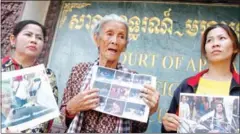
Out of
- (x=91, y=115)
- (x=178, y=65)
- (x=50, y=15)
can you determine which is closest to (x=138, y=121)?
(x=91, y=115)

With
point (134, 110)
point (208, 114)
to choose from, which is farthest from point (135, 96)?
point (208, 114)

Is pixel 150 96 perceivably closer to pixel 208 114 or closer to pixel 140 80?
pixel 140 80

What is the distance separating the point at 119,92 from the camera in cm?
150

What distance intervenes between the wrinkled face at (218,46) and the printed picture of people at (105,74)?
40cm

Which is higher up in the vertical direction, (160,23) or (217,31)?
(160,23)

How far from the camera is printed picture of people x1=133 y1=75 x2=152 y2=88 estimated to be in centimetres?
151

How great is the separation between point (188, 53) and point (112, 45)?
106 cm

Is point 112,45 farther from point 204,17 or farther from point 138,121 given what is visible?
point 204,17

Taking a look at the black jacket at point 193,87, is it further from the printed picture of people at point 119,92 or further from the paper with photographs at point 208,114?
the printed picture of people at point 119,92

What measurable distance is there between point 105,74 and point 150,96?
0.21m

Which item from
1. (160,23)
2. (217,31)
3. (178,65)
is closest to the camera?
(217,31)

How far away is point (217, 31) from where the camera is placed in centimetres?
159

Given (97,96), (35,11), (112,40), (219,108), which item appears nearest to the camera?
(219,108)

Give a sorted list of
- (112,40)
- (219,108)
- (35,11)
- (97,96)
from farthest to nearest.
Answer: (35,11)
(112,40)
(97,96)
(219,108)
